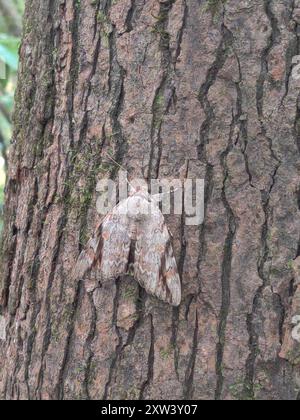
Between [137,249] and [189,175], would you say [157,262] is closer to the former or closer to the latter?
[137,249]

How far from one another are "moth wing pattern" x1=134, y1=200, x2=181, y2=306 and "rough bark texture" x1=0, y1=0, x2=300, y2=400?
27mm

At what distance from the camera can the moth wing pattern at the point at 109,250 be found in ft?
4.14

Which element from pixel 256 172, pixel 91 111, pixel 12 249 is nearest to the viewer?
pixel 256 172

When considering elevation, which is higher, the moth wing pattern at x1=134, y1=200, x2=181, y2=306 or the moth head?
the moth head

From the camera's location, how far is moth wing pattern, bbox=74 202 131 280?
Result: 4.14 ft

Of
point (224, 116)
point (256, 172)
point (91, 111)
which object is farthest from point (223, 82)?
point (91, 111)

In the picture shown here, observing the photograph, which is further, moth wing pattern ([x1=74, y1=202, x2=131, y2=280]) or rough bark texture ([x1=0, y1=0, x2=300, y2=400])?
moth wing pattern ([x1=74, y1=202, x2=131, y2=280])

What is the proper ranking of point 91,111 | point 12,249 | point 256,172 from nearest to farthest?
point 256,172 → point 91,111 → point 12,249

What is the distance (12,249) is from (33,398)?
1.34 feet

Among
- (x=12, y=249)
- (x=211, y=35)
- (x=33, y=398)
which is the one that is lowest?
(x=33, y=398)

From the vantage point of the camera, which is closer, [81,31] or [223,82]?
[223,82]

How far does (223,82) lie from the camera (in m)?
1.17

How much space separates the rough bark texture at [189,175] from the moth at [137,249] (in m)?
0.03

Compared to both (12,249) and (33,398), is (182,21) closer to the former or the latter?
(12,249)
